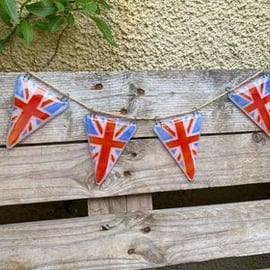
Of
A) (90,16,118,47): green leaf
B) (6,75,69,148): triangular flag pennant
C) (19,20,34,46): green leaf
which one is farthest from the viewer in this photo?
(90,16,118,47): green leaf

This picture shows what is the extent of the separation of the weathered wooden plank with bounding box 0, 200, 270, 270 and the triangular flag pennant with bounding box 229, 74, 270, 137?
203mm

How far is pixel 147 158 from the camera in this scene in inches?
49.6

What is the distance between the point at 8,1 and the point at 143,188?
0.50 metres

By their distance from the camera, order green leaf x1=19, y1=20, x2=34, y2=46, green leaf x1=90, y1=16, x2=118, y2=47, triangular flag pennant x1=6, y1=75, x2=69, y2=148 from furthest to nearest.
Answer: green leaf x1=90, y1=16, x2=118, y2=47 → green leaf x1=19, y1=20, x2=34, y2=46 → triangular flag pennant x1=6, y1=75, x2=69, y2=148

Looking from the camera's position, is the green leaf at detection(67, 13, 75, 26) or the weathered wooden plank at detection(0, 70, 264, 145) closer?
the weathered wooden plank at detection(0, 70, 264, 145)

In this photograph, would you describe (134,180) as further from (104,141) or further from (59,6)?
(59,6)

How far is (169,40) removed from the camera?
150 centimetres

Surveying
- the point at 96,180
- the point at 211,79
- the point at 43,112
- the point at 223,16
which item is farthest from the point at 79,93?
the point at 223,16

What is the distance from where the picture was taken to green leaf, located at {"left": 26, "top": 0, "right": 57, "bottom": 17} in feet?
4.19

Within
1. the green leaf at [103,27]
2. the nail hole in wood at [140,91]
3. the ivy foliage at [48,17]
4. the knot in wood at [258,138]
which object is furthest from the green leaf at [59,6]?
the knot in wood at [258,138]

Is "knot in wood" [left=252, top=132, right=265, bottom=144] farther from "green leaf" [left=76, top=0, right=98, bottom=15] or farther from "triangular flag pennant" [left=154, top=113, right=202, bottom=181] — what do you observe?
"green leaf" [left=76, top=0, right=98, bottom=15]

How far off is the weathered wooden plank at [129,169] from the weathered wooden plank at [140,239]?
6 cm

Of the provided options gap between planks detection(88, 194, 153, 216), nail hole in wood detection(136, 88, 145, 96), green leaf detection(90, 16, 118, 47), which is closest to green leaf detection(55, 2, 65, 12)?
green leaf detection(90, 16, 118, 47)

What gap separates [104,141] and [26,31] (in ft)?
1.04
